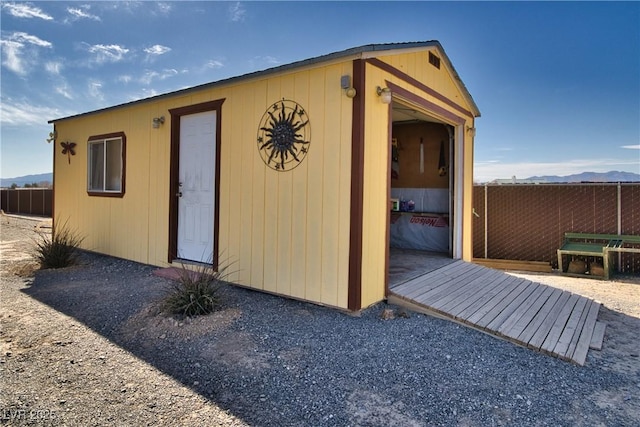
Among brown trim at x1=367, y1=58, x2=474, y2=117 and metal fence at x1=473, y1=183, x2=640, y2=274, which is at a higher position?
brown trim at x1=367, y1=58, x2=474, y2=117

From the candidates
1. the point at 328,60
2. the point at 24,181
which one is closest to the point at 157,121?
the point at 328,60

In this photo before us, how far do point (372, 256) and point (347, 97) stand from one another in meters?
1.60

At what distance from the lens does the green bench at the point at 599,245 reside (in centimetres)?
675

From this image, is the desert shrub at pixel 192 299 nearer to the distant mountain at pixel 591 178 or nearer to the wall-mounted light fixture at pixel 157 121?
the wall-mounted light fixture at pixel 157 121

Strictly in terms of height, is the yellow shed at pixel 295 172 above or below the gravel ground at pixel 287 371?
above

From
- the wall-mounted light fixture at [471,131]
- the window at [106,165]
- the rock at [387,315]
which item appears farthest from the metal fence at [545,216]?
the window at [106,165]

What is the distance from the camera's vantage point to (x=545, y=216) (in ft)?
26.5

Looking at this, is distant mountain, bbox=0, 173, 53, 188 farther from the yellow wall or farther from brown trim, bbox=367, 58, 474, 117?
brown trim, bbox=367, 58, 474, 117

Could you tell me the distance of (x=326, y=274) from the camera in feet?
12.8

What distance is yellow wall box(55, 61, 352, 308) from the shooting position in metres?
3.82

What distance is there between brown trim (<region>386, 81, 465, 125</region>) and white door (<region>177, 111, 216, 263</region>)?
2.45 metres

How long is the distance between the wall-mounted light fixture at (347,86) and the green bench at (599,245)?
232 inches

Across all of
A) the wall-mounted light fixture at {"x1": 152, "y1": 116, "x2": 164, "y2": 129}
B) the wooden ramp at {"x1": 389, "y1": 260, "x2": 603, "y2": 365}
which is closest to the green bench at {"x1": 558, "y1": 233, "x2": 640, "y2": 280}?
the wooden ramp at {"x1": 389, "y1": 260, "x2": 603, "y2": 365}

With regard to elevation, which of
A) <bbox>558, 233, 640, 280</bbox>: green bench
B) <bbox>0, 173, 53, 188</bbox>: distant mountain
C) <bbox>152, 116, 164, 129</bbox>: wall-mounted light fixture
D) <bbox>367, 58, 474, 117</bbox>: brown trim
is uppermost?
<bbox>0, 173, 53, 188</bbox>: distant mountain
